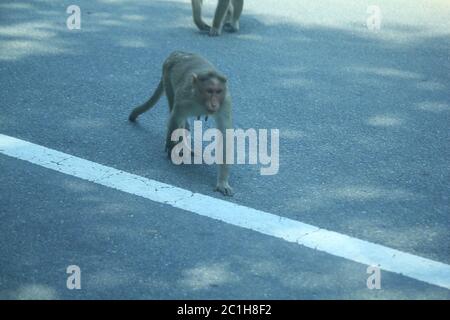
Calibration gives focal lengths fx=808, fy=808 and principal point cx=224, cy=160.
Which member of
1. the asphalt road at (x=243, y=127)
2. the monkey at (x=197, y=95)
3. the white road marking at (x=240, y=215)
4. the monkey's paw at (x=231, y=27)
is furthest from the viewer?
the monkey's paw at (x=231, y=27)

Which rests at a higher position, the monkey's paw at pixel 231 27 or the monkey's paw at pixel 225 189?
the monkey's paw at pixel 231 27

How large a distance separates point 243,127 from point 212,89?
1076 millimetres

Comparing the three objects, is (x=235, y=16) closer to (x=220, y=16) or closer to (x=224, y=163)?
(x=220, y=16)

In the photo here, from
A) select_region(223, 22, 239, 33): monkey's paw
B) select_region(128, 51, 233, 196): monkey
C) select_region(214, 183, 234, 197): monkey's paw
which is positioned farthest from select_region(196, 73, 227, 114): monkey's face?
select_region(223, 22, 239, 33): monkey's paw

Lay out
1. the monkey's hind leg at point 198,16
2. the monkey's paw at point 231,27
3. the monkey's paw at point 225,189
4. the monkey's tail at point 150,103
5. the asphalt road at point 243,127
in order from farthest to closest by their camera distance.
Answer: the monkey's paw at point 231,27 → the monkey's hind leg at point 198,16 → the monkey's tail at point 150,103 → the monkey's paw at point 225,189 → the asphalt road at point 243,127

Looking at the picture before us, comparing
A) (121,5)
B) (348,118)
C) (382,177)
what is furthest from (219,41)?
(382,177)

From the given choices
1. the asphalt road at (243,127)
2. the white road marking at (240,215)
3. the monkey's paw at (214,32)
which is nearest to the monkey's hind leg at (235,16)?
the asphalt road at (243,127)

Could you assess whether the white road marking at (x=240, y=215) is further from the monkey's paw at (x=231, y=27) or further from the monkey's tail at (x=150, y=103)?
the monkey's paw at (x=231, y=27)

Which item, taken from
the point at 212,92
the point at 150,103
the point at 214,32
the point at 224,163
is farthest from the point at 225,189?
the point at 214,32

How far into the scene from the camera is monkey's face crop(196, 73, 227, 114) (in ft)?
18.8

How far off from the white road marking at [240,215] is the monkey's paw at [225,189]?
0.37 feet

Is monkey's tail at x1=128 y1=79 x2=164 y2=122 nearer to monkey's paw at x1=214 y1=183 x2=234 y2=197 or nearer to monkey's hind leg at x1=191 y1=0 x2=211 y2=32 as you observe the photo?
monkey's paw at x1=214 y1=183 x2=234 y2=197

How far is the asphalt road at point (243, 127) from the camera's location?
Result: 15.1ft

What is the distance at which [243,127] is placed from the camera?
6742 millimetres
